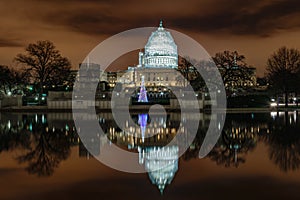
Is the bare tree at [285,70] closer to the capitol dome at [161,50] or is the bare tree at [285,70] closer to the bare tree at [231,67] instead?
the bare tree at [231,67]

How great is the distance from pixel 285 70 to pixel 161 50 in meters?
89.0

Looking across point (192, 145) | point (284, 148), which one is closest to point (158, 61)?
point (192, 145)

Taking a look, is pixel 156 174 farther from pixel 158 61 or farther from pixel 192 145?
pixel 158 61

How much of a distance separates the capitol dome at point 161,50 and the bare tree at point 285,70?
82440 millimetres

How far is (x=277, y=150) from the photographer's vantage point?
16.4m

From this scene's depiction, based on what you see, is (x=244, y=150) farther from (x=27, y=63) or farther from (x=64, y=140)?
(x=27, y=63)

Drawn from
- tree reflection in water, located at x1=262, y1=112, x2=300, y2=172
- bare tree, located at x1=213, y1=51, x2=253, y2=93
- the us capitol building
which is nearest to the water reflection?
tree reflection in water, located at x1=262, y1=112, x2=300, y2=172

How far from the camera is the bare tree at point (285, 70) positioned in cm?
5803

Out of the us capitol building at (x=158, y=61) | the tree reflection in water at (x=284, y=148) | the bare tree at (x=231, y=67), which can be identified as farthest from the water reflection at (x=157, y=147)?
the us capitol building at (x=158, y=61)

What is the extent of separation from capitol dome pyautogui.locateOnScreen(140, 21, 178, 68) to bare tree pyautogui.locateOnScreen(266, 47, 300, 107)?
82.4 meters

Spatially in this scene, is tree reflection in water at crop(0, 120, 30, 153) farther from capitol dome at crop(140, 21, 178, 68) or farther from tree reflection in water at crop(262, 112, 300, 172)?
capitol dome at crop(140, 21, 178, 68)

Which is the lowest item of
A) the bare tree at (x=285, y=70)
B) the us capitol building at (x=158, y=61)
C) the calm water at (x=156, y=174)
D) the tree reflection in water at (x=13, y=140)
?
the calm water at (x=156, y=174)

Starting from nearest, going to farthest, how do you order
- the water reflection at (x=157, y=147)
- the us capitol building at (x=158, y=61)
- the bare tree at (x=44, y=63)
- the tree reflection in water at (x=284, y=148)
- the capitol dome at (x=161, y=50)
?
the water reflection at (x=157, y=147) < the tree reflection in water at (x=284, y=148) < the bare tree at (x=44, y=63) < the us capitol building at (x=158, y=61) < the capitol dome at (x=161, y=50)

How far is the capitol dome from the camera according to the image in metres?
147
